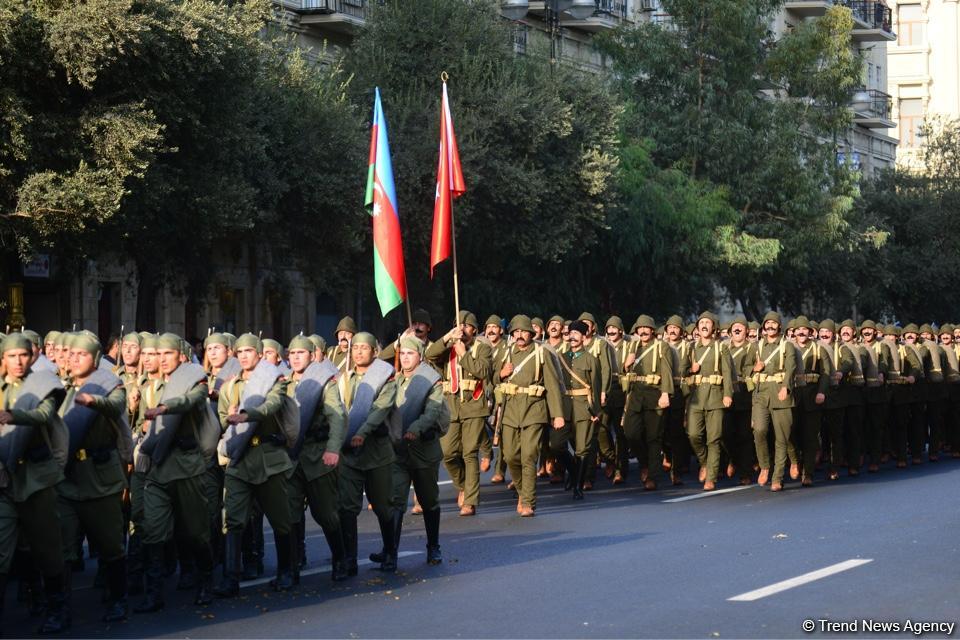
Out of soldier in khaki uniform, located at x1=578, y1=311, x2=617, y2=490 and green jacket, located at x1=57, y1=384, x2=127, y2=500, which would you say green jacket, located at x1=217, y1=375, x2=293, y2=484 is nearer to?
green jacket, located at x1=57, y1=384, x2=127, y2=500

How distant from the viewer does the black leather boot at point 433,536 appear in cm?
1271

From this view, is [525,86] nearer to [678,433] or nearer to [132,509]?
[678,433]

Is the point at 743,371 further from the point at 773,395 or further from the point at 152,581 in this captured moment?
the point at 152,581

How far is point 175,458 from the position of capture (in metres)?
10.8

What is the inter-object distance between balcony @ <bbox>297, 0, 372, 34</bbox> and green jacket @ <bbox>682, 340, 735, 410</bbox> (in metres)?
19.2

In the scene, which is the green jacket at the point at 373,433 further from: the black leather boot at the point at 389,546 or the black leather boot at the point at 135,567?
the black leather boot at the point at 135,567

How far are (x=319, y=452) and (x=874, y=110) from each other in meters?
59.2

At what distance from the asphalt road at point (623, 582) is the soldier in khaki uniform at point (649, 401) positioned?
2.41 meters

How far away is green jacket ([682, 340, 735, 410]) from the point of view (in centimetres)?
1911

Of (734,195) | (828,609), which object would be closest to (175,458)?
(828,609)

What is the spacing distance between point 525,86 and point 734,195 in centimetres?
946

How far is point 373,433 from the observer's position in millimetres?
12328

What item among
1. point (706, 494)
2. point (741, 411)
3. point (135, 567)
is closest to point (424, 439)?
point (135, 567)

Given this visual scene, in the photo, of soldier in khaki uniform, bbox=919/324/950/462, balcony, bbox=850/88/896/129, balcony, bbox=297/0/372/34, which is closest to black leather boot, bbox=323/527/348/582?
soldier in khaki uniform, bbox=919/324/950/462
